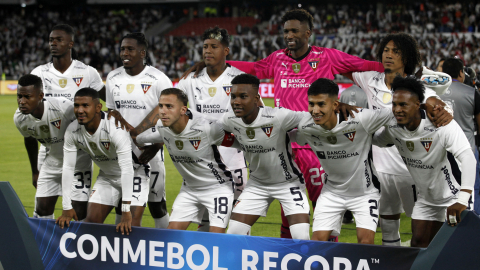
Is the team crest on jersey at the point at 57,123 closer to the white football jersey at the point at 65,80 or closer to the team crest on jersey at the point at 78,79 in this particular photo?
the white football jersey at the point at 65,80

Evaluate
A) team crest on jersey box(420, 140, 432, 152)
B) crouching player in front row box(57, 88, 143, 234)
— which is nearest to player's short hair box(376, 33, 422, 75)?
team crest on jersey box(420, 140, 432, 152)

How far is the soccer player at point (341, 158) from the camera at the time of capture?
14.8 ft

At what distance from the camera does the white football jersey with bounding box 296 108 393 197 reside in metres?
4.54

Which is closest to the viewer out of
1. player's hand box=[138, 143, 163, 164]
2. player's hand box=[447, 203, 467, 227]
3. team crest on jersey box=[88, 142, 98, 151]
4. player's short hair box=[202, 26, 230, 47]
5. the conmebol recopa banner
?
player's hand box=[447, 203, 467, 227]

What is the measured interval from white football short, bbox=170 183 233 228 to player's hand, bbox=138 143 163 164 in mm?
586

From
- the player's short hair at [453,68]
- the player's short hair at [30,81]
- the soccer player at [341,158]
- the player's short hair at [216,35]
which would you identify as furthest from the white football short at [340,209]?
the player's short hair at [30,81]

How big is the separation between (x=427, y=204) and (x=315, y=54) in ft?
6.42

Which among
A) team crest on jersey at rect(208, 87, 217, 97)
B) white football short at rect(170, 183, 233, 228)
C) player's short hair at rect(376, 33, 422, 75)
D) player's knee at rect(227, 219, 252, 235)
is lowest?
player's knee at rect(227, 219, 252, 235)

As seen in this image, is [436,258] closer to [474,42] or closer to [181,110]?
[181,110]

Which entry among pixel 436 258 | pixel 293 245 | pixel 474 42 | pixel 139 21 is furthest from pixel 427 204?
pixel 139 21

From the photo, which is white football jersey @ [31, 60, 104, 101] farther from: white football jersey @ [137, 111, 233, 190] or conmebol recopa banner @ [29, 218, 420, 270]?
conmebol recopa banner @ [29, 218, 420, 270]

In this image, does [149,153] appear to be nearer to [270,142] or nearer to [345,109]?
[270,142]

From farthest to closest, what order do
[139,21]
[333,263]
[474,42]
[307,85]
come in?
[139,21], [474,42], [307,85], [333,263]

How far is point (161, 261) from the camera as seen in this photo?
4.27 metres
